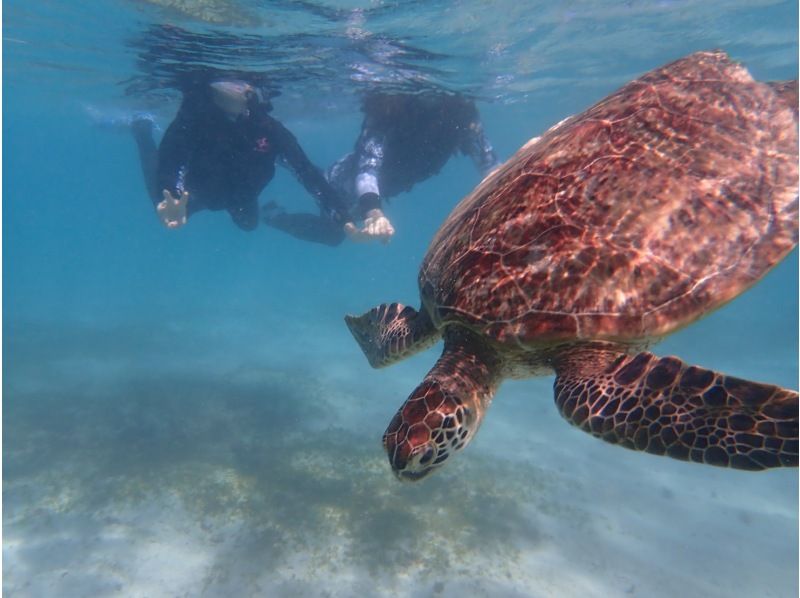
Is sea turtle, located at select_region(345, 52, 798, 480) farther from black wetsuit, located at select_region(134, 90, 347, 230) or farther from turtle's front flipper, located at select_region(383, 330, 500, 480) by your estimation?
black wetsuit, located at select_region(134, 90, 347, 230)

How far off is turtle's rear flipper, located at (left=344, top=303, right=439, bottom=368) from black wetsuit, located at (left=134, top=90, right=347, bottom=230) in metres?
7.74

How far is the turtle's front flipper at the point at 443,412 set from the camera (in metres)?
3.03

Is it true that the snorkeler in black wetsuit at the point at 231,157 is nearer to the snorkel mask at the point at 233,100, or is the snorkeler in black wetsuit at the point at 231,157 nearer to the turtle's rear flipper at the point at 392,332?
the snorkel mask at the point at 233,100

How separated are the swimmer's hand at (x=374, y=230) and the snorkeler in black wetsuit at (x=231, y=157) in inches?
96.6

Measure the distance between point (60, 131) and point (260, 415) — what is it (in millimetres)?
48046

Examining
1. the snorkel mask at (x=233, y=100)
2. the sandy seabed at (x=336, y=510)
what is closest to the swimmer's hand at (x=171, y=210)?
the snorkel mask at (x=233, y=100)

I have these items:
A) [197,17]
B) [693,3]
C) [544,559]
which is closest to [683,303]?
[544,559]

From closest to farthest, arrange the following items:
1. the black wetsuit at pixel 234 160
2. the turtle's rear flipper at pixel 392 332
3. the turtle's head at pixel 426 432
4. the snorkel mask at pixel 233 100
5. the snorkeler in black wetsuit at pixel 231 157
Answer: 1. the turtle's head at pixel 426 432
2. the turtle's rear flipper at pixel 392 332
3. the snorkeler in black wetsuit at pixel 231 157
4. the black wetsuit at pixel 234 160
5. the snorkel mask at pixel 233 100

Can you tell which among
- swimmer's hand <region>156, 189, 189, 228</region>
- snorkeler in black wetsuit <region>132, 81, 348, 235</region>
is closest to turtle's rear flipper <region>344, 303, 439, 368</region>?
swimmer's hand <region>156, 189, 189, 228</region>

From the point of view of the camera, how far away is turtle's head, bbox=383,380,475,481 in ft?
9.84

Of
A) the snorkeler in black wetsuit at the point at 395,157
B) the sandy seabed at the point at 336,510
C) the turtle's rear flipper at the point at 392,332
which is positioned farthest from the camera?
the snorkeler in black wetsuit at the point at 395,157

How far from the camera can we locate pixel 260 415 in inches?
532

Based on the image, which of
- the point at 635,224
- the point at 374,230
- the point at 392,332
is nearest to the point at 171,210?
the point at 374,230

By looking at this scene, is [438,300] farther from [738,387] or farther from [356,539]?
[356,539]
